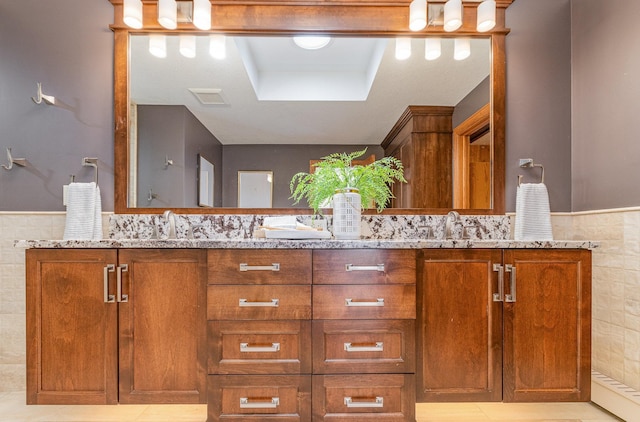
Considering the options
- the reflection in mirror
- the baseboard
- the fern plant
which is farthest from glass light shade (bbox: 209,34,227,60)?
the baseboard

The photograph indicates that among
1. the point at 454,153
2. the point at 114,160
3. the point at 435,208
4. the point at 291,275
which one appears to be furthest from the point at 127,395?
the point at 454,153

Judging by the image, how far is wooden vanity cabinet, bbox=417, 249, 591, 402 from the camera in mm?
1396

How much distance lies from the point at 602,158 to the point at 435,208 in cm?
87

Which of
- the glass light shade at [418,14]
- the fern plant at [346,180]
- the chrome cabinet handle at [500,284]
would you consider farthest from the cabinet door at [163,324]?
the glass light shade at [418,14]

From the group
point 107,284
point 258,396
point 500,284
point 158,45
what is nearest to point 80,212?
point 107,284

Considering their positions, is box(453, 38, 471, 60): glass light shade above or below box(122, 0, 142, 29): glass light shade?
below

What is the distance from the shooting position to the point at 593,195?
70.8 inches

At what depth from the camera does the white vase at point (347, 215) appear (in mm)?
Result: 1658

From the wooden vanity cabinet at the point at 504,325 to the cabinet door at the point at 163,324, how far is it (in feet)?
3.07

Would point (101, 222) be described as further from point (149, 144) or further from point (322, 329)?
point (322, 329)

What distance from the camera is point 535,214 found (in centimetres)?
178

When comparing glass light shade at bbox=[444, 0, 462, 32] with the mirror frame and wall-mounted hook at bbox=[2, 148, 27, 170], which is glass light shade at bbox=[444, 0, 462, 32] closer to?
the mirror frame

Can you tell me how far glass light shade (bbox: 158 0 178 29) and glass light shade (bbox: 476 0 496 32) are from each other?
1693 millimetres

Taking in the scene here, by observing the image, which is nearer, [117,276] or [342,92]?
[117,276]
